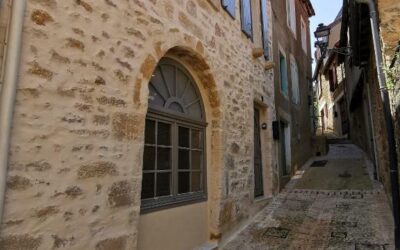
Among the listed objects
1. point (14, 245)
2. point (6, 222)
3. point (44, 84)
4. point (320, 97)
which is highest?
point (320, 97)

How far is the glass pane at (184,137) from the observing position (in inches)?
164

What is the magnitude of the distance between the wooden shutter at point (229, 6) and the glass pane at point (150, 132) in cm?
261

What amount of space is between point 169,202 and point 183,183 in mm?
436

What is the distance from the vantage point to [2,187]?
6.24 ft

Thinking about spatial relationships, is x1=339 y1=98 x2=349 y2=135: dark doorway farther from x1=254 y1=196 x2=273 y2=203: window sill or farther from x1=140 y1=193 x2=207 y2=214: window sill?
x1=140 y1=193 x2=207 y2=214: window sill

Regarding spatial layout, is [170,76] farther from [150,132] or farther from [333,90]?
[333,90]

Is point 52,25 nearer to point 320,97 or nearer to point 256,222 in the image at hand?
point 256,222

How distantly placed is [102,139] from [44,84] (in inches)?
25.5

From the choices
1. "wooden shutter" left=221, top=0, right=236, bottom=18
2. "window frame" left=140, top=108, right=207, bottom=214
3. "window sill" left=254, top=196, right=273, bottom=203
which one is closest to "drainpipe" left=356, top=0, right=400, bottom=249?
"wooden shutter" left=221, top=0, right=236, bottom=18

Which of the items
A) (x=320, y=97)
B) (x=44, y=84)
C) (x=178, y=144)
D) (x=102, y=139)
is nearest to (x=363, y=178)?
(x=178, y=144)

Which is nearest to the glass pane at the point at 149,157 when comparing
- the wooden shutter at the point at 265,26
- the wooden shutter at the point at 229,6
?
the wooden shutter at the point at 229,6

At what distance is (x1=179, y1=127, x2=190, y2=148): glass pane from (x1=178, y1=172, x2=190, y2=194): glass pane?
38 centimetres

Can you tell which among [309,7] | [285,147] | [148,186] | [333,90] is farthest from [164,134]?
[333,90]

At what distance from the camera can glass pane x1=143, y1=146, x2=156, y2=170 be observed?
11.5 ft
